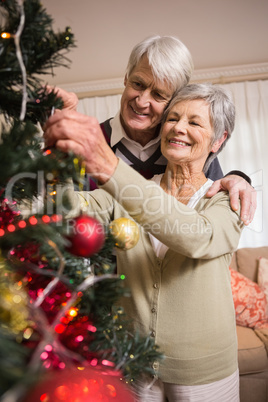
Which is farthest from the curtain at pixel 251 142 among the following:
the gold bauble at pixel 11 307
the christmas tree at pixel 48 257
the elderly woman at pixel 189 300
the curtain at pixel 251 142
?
the gold bauble at pixel 11 307

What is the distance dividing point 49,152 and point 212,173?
944mm

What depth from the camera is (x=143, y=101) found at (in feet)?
4.24

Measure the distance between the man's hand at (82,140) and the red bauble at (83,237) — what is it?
0.45ft

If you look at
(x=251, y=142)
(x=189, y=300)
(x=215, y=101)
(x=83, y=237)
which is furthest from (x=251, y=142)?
(x=83, y=237)

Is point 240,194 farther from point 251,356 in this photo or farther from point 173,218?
point 251,356

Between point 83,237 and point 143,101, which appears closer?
point 83,237

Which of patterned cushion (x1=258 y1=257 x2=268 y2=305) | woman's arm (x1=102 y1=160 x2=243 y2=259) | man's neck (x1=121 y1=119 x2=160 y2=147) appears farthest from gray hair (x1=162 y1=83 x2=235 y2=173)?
patterned cushion (x1=258 y1=257 x2=268 y2=305)

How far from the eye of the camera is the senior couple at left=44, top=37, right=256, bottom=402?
2.22 feet

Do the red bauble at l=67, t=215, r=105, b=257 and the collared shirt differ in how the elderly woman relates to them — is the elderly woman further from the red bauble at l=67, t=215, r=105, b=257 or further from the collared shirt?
the red bauble at l=67, t=215, r=105, b=257

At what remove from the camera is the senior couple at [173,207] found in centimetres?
68

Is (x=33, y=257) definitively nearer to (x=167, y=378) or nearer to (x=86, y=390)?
(x=86, y=390)

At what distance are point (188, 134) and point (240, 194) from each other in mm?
284

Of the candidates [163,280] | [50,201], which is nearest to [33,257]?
[50,201]

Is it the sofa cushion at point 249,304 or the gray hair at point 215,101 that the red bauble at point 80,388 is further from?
the sofa cushion at point 249,304
